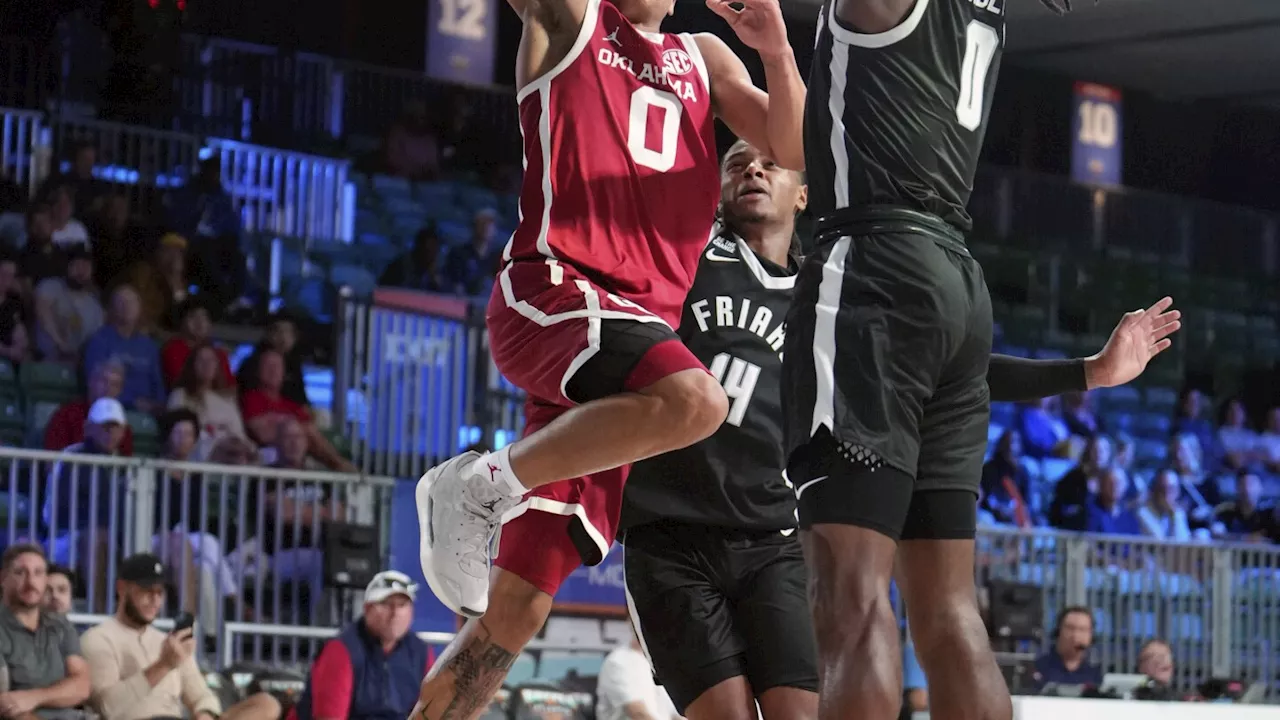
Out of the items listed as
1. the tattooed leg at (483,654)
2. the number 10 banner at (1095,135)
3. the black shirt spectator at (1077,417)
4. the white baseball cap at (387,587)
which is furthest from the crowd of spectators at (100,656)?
the number 10 banner at (1095,135)

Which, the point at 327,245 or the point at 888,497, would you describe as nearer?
the point at 888,497

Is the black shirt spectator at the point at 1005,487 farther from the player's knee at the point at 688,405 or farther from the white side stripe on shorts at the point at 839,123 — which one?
the white side stripe on shorts at the point at 839,123

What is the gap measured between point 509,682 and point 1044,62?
40.9ft

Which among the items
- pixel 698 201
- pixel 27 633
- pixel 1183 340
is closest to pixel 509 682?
pixel 27 633

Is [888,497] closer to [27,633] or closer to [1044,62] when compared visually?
[27,633]

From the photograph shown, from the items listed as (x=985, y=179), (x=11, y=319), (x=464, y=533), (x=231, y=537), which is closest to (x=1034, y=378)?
(x=464, y=533)

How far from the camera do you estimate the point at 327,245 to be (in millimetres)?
13648

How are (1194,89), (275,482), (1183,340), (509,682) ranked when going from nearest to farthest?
(509,682)
(275,482)
(1183,340)
(1194,89)

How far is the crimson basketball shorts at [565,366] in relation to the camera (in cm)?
371

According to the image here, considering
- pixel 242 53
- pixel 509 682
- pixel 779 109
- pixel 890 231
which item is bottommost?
pixel 509 682

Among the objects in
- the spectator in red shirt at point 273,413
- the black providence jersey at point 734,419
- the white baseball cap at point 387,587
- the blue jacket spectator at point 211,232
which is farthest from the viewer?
the blue jacket spectator at point 211,232

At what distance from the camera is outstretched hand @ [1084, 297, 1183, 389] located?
394 centimetres

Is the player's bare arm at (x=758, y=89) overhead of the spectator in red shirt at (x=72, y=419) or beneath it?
overhead

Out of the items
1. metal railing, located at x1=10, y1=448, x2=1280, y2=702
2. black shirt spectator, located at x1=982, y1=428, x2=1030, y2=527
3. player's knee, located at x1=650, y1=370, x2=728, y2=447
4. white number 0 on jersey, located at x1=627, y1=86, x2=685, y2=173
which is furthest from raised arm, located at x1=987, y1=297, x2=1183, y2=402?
black shirt spectator, located at x1=982, y1=428, x2=1030, y2=527
